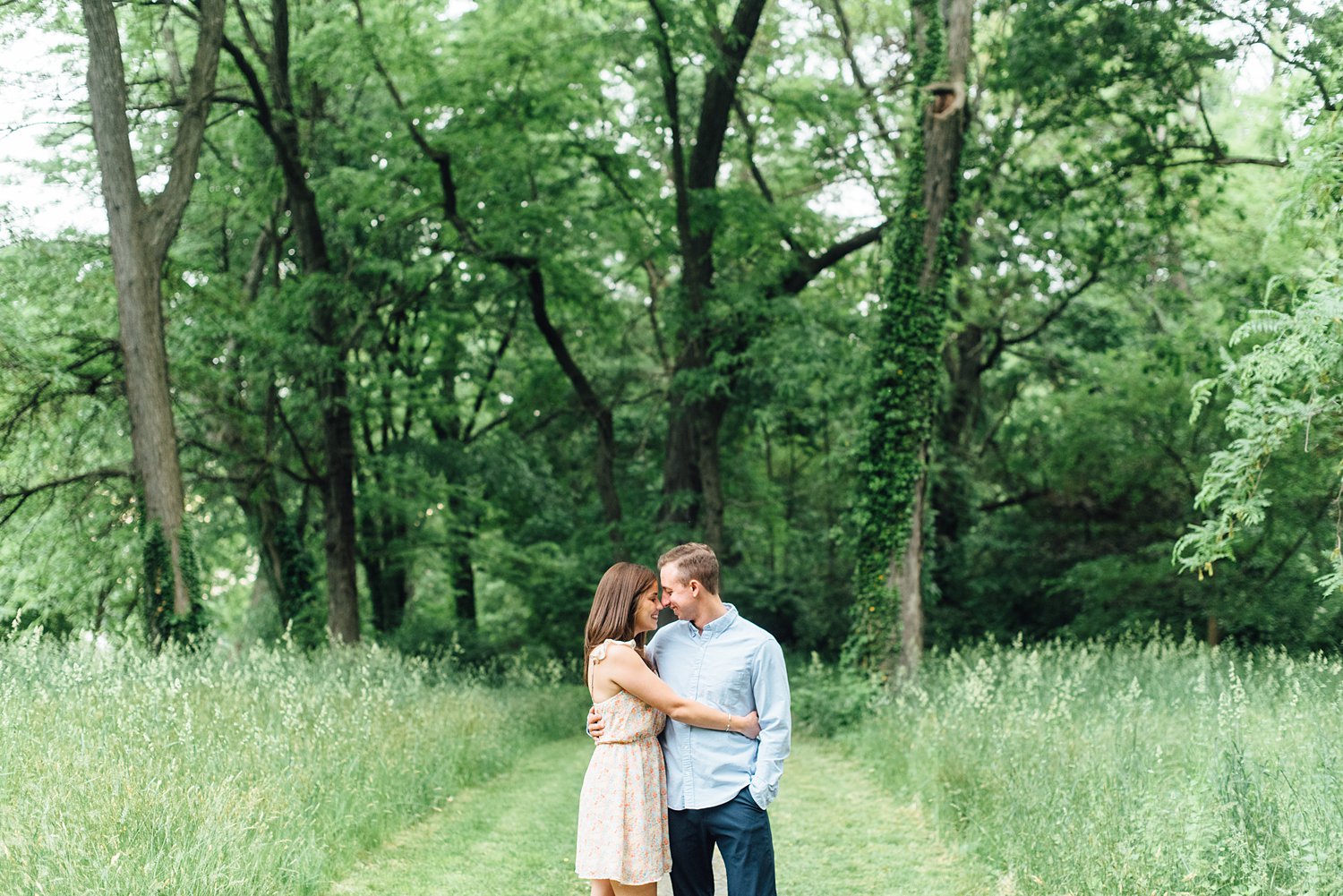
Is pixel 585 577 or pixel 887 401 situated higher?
pixel 887 401

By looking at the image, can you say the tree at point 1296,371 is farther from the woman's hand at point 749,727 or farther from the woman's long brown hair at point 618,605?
the woman's long brown hair at point 618,605

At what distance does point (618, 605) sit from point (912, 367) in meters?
11.4

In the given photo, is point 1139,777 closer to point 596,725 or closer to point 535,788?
point 596,725

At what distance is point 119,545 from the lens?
1550cm

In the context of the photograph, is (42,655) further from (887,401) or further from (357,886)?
(887,401)

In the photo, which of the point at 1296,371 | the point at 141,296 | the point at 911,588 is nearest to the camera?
the point at 1296,371

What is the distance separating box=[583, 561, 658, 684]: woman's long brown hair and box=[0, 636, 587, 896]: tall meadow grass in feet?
7.25

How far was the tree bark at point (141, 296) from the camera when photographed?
43.5 feet

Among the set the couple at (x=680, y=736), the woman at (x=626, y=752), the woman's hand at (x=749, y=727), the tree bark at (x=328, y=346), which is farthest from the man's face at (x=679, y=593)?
the tree bark at (x=328, y=346)

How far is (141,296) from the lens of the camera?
542 inches

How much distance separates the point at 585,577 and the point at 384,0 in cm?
1094

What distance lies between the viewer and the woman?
15.5 feet

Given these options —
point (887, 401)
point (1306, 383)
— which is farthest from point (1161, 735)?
point (887, 401)

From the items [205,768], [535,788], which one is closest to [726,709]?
[205,768]
